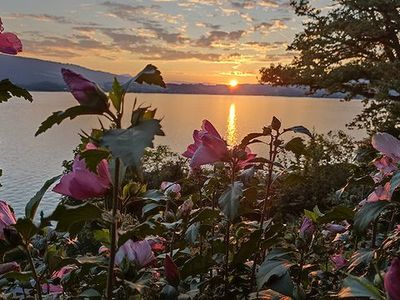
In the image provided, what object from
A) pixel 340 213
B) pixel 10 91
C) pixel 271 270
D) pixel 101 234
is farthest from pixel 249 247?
pixel 10 91

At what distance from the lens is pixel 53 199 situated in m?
9.22

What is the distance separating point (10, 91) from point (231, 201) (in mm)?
408

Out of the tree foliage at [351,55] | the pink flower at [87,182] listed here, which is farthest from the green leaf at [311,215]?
the tree foliage at [351,55]

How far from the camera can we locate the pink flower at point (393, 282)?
1.98ft

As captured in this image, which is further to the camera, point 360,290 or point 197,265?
point 197,265

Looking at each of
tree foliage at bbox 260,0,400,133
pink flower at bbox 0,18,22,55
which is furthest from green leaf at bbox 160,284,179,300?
tree foliage at bbox 260,0,400,133

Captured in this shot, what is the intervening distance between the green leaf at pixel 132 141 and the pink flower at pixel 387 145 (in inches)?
19.6

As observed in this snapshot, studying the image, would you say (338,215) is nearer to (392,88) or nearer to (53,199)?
(53,199)

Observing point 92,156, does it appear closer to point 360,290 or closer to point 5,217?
point 5,217

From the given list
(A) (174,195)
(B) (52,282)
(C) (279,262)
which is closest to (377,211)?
(C) (279,262)

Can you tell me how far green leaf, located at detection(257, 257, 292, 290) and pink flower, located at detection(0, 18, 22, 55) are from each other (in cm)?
56

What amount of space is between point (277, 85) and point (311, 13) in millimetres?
Result: 1932

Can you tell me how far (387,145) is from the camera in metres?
0.97

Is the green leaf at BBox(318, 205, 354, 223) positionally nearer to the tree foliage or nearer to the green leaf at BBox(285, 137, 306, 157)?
the green leaf at BBox(285, 137, 306, 157)
